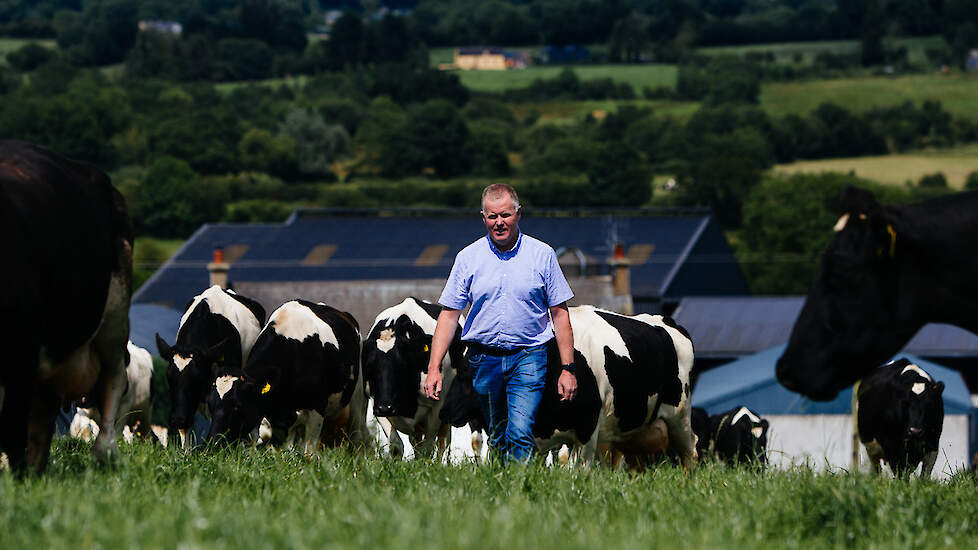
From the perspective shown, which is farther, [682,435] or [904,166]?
[904,166]

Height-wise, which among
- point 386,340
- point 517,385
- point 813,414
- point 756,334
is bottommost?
point 756,334

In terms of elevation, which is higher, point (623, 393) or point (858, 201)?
point (858, 201)

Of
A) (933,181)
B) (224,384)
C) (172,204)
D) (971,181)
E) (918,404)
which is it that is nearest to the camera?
(224,384)

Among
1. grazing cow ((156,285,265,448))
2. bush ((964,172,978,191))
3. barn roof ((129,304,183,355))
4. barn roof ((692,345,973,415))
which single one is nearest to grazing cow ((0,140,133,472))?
grazing cow ((156,285,265,448))

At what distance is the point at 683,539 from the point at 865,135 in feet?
586

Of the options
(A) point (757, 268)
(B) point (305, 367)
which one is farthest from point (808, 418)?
(A) point (757, 268)

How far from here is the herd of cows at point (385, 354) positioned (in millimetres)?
7043

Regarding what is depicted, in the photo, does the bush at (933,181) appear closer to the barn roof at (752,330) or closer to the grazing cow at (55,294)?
the barn roof at (752,330)

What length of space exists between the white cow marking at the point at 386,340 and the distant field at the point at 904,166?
146681 millimetres

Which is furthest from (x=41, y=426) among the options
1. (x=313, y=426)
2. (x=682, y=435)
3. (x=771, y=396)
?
(x=771, y=396)

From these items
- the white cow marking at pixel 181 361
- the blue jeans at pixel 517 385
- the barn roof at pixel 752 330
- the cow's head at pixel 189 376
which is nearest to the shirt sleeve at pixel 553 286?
the blue jeans at pixel 517 385

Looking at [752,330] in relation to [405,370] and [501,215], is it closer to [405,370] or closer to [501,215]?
[405,370]

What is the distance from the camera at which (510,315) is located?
379 inches

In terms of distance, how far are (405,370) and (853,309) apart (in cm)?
768
